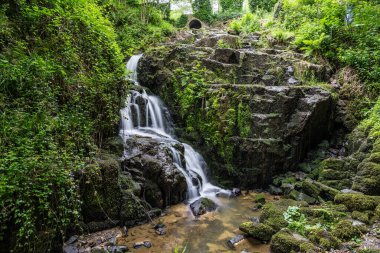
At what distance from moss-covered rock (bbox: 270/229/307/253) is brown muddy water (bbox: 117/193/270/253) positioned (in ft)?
1.47

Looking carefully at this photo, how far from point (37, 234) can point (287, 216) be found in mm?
5031

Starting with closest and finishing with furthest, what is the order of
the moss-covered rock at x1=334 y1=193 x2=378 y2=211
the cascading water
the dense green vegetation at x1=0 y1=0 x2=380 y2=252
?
the dense green vegetation at x1=0 y1=0 x2=380 y2=252 → the moss-covered rock at x1=334 y1=193 x2=378 y2=211 → the cascading water

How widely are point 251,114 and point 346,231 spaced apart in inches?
211

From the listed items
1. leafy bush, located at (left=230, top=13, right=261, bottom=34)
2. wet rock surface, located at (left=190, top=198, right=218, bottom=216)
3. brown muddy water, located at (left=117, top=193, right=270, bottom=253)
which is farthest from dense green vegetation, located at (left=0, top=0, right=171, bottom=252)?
leafy bush, located at (left=230, top=13, right=261, bottom=34)

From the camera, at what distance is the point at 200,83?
10547 millimetres

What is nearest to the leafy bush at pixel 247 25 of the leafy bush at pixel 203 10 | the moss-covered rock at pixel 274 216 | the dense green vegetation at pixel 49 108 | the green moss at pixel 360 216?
the leafy bush at pixel 203 10

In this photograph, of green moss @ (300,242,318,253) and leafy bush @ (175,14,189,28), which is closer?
green moss @ (300,242,318,253)

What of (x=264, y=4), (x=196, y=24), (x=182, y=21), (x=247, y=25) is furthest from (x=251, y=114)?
(x=196, y=24)

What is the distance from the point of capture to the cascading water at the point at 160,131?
28.4ft

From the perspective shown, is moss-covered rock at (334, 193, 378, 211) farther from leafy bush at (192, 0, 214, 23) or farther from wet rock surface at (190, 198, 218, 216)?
leafy bush at (192, 0, 214, 23)

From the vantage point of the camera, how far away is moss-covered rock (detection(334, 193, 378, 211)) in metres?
5.70

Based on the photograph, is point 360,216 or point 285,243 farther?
point 360,216

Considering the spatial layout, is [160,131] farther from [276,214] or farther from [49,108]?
[276,214]

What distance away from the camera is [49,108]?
17.6 feet
